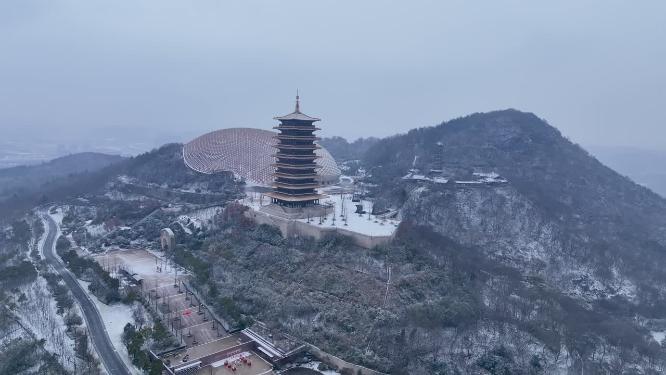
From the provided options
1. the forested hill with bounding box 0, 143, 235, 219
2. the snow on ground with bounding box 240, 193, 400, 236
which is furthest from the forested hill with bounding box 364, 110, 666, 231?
the forested hill with bounding box 0, 143, 235, 219

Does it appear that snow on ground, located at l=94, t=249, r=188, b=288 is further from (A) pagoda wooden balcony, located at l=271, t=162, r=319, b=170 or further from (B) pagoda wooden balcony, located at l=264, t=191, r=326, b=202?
(A) pagoda wooden balcony, located at l=271, t=162, r=319, b=170

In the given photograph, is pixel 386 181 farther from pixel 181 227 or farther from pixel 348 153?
pixel 348 153

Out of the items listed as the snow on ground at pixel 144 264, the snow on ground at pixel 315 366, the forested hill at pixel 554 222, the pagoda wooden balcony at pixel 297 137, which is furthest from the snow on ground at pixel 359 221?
the snow on ground at pixel 144 264

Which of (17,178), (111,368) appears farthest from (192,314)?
(17,178)

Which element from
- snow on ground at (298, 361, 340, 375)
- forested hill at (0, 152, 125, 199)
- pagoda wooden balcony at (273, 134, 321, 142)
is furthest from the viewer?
forested hill at (0, 152, 125, 199)

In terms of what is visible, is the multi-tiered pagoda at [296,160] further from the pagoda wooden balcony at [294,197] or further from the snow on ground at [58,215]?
the snow on ground at [58,215]
